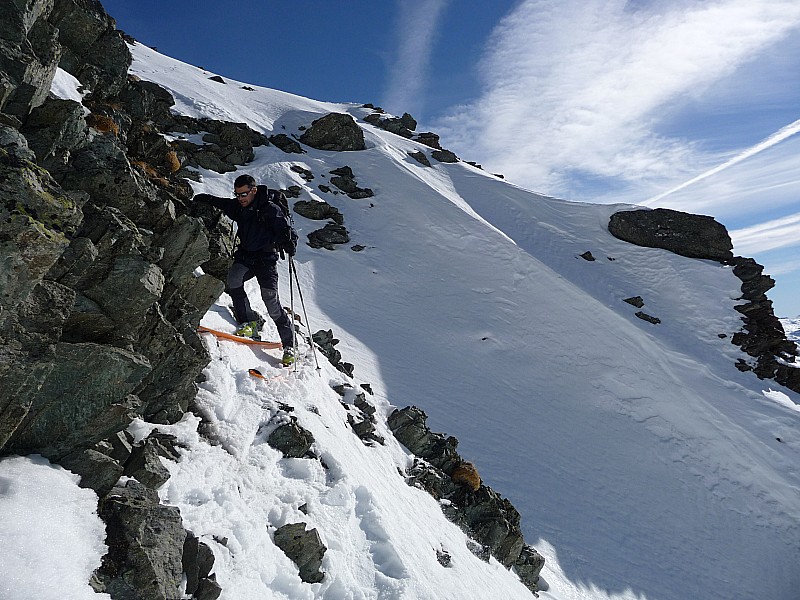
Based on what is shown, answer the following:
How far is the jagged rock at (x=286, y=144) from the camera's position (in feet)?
116

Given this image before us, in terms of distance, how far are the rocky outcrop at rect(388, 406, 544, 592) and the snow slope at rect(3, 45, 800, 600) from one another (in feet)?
1.73

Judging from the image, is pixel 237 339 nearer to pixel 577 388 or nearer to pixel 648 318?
pixel 577 388

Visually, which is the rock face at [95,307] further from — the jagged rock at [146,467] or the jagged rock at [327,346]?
the jagged rock at [327,346]

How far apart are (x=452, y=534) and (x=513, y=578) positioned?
1764mm

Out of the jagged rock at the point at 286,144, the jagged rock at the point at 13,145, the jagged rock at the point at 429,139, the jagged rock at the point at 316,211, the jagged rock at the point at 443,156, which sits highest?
the jagged rock at the point at 429,139

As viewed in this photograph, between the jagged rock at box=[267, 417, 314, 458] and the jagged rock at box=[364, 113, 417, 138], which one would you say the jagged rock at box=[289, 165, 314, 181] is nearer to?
the jagged rock at box=[364, 113, 417, 138]

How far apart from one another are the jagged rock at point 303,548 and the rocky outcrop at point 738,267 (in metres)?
23.8

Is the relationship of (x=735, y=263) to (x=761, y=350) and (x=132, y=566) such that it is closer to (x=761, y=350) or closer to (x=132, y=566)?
Answer: (x=761, y=350)

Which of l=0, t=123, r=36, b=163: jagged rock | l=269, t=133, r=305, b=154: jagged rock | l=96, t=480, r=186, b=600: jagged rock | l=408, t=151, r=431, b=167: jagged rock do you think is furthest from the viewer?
l=408, t=151, r=431, b=167: jagged rock

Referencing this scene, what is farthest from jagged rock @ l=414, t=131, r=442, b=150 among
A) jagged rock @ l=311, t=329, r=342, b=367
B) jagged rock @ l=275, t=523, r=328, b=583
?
jagged rock @ l=275, t=523, r=328, b=583

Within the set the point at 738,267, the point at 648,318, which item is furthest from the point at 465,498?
the point at 738,267

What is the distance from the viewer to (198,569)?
11.9 feet

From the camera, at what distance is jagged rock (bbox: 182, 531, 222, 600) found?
11.5 feet

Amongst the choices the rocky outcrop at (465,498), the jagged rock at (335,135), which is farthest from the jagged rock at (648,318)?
the jagged rock at (335,135)
